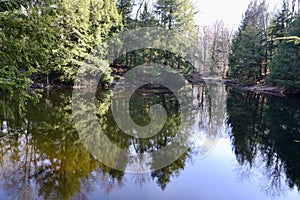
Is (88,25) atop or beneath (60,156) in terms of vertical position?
atop

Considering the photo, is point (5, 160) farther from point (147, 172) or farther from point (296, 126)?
point (296, 126)

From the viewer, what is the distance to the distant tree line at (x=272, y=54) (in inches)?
711

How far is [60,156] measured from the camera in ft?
20.2

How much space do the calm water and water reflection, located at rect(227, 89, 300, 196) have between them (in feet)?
0.07

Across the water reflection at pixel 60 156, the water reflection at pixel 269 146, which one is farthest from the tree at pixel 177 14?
the water reflection at pixel 60 156

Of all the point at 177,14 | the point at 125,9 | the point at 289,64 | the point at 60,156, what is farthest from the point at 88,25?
the point at 60,156

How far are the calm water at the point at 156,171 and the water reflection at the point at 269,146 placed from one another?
0.02 metres

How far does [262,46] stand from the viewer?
25.4 metres

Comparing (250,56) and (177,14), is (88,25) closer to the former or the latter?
(177,14)

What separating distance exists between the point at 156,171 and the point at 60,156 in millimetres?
2296

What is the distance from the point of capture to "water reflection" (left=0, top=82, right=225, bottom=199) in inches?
187

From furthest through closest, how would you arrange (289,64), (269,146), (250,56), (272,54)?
(250,56)
(272,54)
(289,64)
(269,146)

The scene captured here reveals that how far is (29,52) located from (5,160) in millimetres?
3388

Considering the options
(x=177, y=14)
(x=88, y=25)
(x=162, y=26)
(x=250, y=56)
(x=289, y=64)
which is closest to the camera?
(x=289, y=64)
